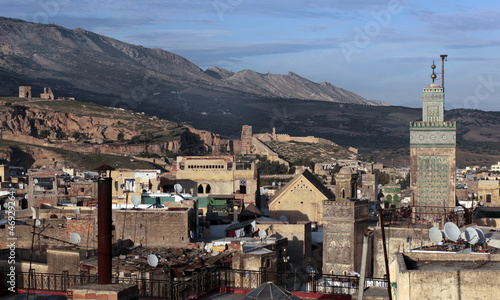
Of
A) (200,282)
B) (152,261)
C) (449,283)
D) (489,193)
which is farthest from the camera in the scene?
(489,193)

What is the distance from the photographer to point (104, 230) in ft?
44.3

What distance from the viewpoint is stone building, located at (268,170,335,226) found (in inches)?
1467

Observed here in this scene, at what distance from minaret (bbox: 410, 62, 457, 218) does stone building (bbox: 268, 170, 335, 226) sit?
28.8 feet

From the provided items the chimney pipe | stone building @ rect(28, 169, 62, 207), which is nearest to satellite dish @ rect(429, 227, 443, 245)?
the chimney pipe

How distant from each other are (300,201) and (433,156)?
968 centimetres

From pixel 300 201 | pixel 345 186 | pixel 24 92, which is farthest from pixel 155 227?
pixel 24 92

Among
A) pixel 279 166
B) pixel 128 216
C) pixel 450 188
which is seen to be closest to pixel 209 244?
pixel 128 216

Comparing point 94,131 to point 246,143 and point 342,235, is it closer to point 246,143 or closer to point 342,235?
point 246,143

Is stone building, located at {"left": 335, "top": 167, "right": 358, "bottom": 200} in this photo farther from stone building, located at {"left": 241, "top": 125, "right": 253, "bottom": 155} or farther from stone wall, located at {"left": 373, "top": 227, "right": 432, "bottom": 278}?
stone building, located at {"left": 241, "top": 125, "right": 253, "bottom": 155}

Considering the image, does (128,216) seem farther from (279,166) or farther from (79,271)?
(279,166)

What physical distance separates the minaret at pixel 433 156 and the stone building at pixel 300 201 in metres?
8.78

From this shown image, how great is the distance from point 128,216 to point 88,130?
103 m

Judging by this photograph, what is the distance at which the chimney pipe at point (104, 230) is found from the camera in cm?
1337

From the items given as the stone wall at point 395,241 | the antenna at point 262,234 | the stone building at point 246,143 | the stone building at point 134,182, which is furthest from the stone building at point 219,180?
the stone building at point 246,143
